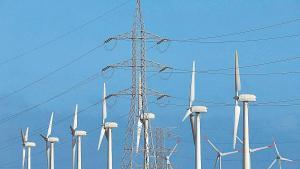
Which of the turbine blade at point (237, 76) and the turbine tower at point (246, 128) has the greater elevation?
the turbine blade at point (237, 76)

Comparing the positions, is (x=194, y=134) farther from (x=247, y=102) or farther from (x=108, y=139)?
(x=108, y=139)

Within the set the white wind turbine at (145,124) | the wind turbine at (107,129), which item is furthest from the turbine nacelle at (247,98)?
the wind turbine at (107,129)

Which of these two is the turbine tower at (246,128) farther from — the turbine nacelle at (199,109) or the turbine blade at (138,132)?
the turbine blade at (138,132)

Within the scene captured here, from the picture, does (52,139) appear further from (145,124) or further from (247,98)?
(247,98)

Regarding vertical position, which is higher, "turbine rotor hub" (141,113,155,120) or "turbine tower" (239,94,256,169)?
"turbine rotor hub" (141,113,155,120)

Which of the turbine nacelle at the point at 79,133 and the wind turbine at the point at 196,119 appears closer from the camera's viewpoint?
the wind turbine at the point at 196,119

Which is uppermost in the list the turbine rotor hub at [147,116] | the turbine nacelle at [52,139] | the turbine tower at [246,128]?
the turbine nacelle at [52,139]

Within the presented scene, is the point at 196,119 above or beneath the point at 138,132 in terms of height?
beneath

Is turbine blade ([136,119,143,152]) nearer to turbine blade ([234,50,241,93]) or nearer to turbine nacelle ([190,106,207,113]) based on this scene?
turbine nacelle ([190,106,207,113])

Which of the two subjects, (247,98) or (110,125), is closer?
(247,98)

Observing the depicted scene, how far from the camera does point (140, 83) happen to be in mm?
116500

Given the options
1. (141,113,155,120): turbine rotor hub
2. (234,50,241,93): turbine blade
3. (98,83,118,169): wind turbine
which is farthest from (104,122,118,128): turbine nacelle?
(234,50,241,93): turbine blade

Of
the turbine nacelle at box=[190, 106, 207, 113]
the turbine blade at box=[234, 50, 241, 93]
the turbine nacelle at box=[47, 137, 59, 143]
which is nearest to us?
the turbine blade at box=[234, 50, 241, 93]

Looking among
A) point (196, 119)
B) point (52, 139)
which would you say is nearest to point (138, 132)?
point (196, 119)
